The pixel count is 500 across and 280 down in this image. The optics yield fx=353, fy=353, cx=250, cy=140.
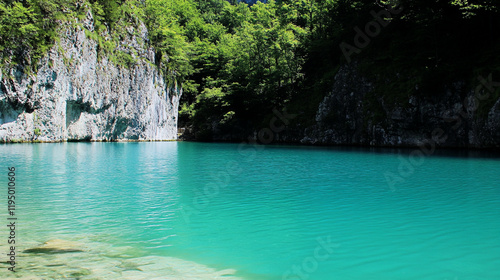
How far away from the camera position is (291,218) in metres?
7.54

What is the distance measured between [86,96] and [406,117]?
105 ft

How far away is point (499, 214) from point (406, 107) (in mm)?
26067

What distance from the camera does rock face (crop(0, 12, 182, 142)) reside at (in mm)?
30578

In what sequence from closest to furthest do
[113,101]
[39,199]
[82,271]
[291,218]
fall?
[82,271]
[291,218]
[39,199]
[113,101]

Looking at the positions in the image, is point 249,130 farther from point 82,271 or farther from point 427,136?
point 82,271

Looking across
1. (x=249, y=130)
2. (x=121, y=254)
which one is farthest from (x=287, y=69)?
(x=121, y=254)

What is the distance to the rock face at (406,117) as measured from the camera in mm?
25469

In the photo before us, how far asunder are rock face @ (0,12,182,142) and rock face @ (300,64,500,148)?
819 inches

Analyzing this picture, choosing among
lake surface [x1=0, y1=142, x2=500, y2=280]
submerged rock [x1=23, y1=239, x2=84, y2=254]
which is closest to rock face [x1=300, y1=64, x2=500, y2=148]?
lake surface [x1=0, y1=142, x2=500, y2=280]

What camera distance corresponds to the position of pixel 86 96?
1462 inches

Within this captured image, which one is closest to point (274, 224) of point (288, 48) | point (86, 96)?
point (86, 96)

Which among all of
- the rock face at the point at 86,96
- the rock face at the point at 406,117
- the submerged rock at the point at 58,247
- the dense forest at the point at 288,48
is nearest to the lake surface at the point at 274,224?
the submerged rock at the point at 58,247

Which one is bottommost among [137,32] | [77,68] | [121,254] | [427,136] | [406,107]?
[121,254]

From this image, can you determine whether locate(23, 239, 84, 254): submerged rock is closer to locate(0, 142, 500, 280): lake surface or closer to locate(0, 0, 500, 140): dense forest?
locate(0, 142, 500, 280): lake surface
